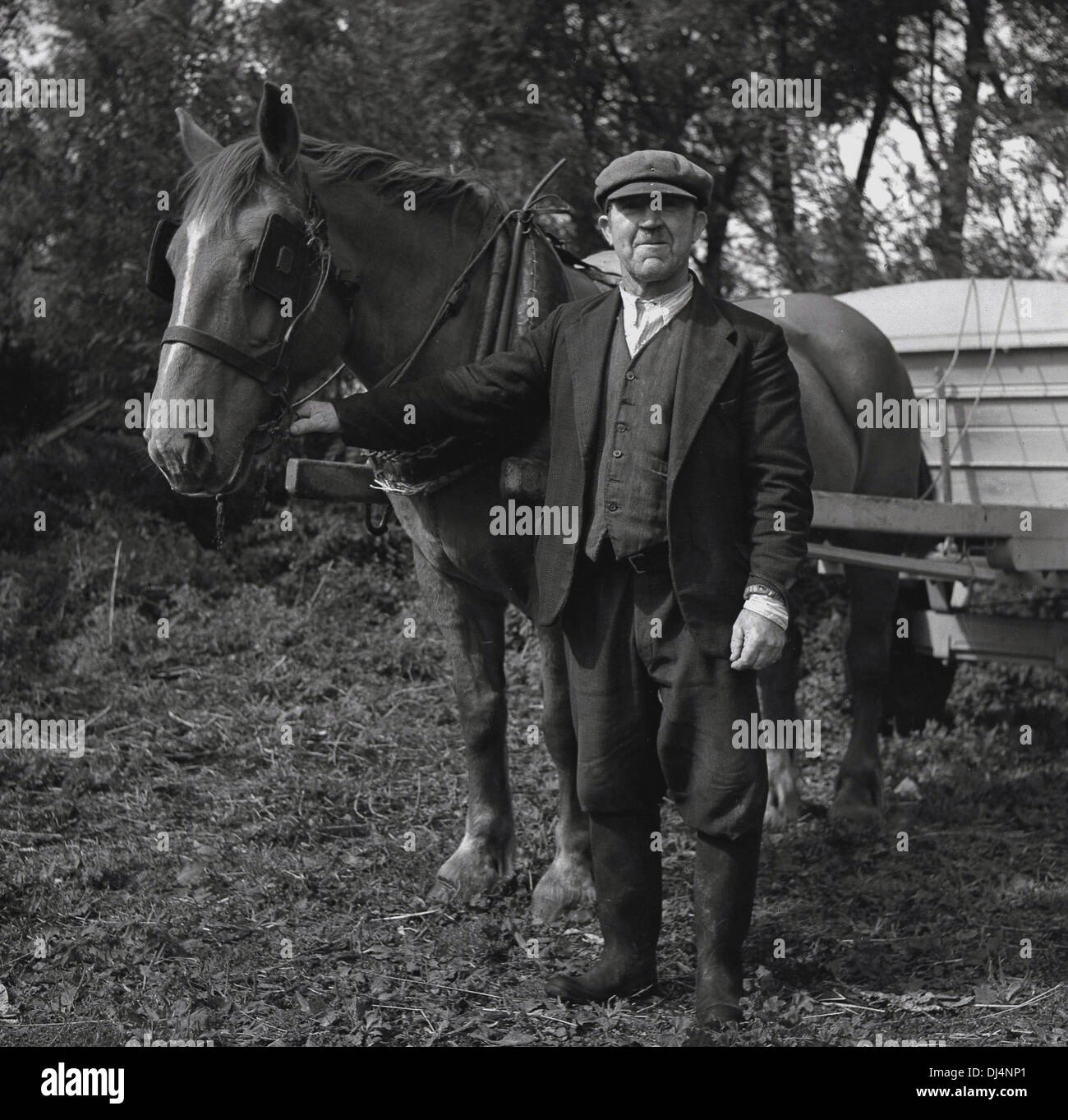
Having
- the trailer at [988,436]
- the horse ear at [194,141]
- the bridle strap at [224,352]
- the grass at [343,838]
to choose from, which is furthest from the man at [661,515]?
the trailer at [988,436]

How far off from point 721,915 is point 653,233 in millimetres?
1610

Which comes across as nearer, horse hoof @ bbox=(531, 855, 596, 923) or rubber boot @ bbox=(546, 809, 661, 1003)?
rubber boot @ bbox=(546, 809, 661, 1003)

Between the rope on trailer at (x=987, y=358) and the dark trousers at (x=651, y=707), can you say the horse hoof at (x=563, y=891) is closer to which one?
the dark trousers at (x=651, y=707)

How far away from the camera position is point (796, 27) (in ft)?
31.0

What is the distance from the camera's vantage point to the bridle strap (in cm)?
329

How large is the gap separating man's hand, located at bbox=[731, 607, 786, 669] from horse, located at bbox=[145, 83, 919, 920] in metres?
0.95

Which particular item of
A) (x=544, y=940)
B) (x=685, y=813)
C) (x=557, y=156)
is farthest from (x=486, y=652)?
(x=557, y=156)

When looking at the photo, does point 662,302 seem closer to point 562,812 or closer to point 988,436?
point 562,812

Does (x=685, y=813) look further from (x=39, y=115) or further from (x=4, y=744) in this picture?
(x=39, y=115)

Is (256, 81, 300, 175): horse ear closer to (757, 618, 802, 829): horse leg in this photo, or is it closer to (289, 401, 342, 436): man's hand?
(289, 401, 342, 436): man's hand

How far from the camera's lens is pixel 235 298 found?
3.35m

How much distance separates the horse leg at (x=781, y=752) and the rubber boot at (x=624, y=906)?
1.96m

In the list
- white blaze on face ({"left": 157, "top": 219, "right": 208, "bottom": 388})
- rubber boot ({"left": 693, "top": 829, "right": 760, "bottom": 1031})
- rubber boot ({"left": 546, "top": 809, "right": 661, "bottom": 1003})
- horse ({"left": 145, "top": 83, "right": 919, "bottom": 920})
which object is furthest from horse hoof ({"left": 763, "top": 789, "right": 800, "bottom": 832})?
white blaze on face ({"left": 157, "top": 219, "right": 208, "bottom": 388})
